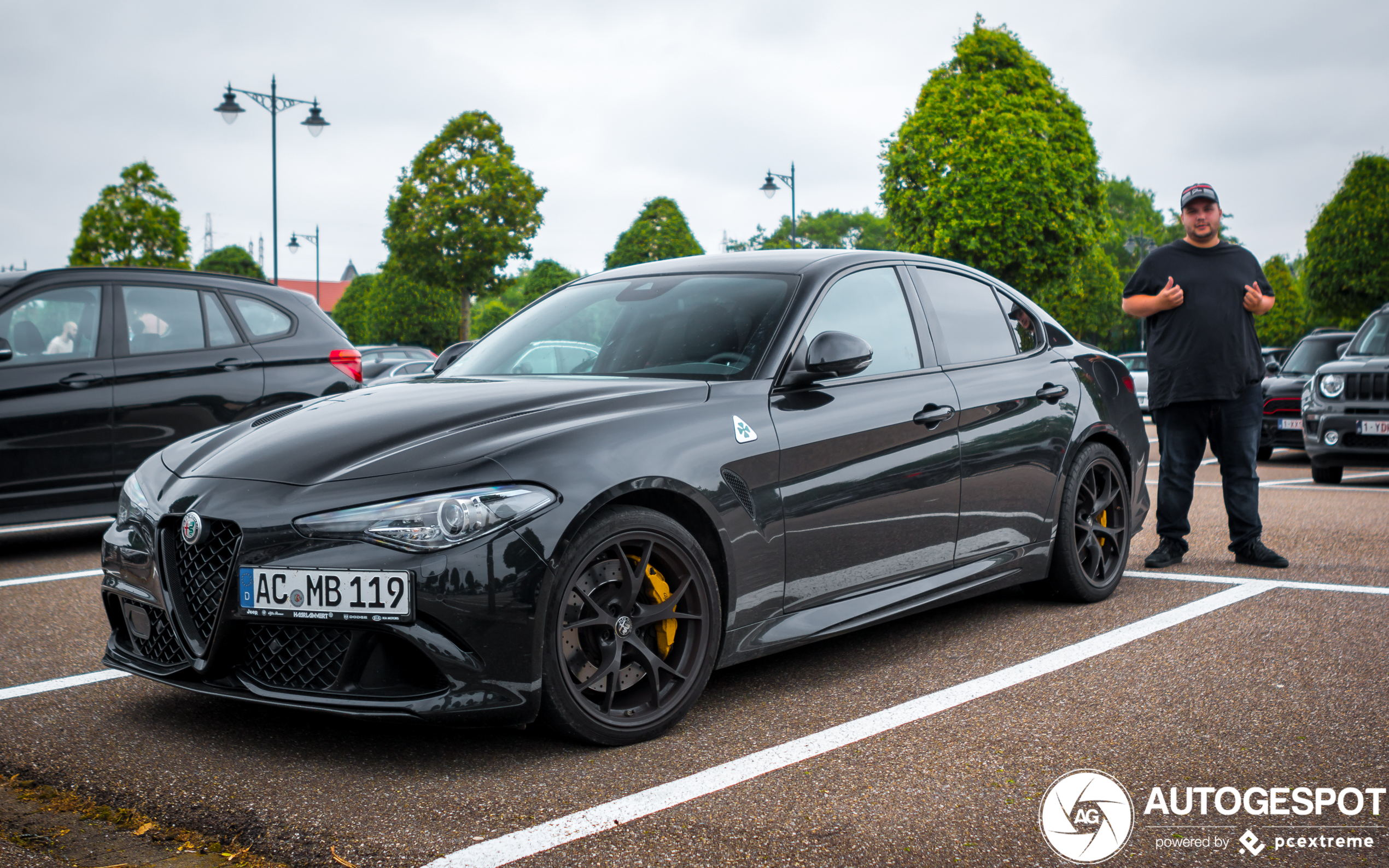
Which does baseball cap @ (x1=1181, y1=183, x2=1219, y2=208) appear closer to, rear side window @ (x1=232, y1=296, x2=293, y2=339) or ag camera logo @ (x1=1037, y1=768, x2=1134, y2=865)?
ag camera logo @ (x1=1037, y1=768, x2=1134, y2=865)

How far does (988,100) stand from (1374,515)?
1253 inches

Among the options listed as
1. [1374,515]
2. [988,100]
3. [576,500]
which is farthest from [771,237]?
[576,500]

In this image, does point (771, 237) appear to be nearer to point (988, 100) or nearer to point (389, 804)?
point (988, 100)

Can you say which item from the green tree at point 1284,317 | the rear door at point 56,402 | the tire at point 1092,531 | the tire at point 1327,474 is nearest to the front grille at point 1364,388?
the tire at point 1327,474

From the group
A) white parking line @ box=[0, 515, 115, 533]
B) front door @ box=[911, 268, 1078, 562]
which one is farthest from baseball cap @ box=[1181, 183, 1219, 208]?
white parking line @ box=[0, 515, 115, 533]

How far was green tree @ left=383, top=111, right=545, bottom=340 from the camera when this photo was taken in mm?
39281

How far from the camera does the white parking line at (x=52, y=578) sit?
6.17 metres

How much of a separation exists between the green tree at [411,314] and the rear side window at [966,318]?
59.1 meters

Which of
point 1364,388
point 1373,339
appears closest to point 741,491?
point 1364,388

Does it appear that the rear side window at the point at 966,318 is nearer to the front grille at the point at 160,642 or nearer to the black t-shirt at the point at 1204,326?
the black t-shirt at the point at 1204,326

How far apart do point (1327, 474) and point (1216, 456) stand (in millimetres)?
6307

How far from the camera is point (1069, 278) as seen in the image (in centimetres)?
3766

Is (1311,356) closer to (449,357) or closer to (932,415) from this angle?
(932,415)

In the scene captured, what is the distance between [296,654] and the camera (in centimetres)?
318
